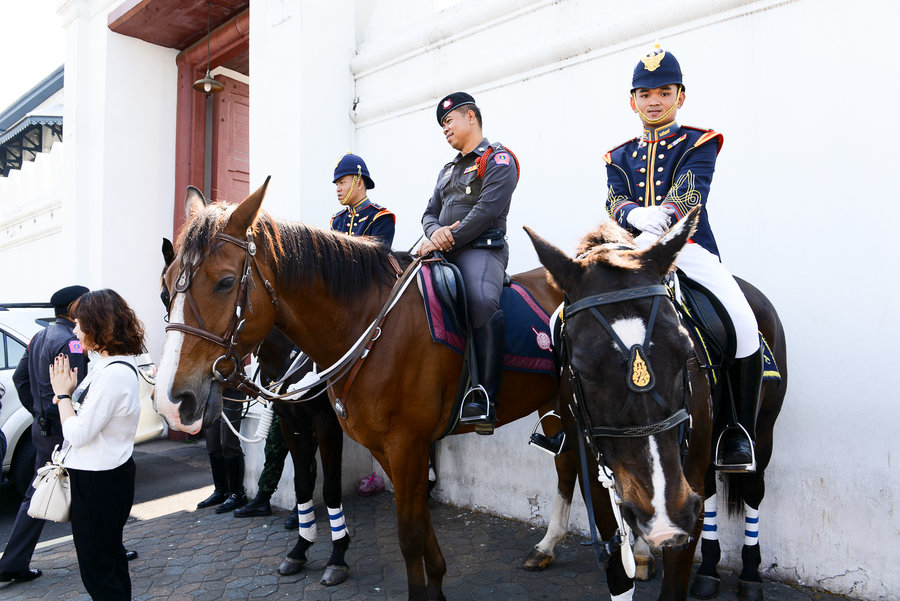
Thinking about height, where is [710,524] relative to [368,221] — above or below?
below

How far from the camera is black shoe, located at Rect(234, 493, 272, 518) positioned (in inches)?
196

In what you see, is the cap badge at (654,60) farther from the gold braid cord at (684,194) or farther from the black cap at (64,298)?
the black cap at (64,298)

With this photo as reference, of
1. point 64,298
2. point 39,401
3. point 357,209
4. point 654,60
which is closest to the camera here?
point 654,60

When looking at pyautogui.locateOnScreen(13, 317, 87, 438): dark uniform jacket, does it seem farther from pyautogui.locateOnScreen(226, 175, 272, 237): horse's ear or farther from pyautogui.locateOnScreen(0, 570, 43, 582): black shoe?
pyautogui.locateOnScreen(226, 175, 272, 237): horse's ear

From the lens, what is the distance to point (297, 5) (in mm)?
5398

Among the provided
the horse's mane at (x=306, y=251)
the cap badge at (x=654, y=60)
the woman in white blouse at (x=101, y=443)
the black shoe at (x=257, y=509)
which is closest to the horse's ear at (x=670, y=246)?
the cap badge at (x=654, y=60)

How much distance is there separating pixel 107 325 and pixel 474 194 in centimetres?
219

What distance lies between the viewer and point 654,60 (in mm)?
2619

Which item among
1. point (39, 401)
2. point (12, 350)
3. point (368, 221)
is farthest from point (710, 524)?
point (12, 350)

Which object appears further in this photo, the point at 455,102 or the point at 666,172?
the point at 455,102

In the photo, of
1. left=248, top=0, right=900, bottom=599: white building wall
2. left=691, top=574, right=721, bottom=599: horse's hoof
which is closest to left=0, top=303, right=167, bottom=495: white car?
left=248, top=0, right=900, bottom=599: white building wall

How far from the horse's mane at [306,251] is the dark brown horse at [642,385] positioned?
4.28ft

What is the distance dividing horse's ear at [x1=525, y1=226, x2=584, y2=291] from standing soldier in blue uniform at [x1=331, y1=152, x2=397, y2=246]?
94.7 inches

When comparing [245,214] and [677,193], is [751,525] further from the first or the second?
[245,214]
